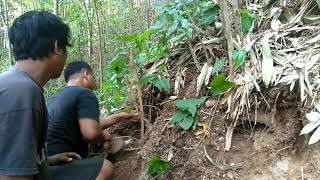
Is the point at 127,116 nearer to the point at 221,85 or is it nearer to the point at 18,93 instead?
the point at 221,85

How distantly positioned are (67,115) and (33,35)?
1.20m

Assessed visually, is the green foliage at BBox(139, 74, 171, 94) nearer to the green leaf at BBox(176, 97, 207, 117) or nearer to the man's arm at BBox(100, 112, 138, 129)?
the green leaf at BBox(176, 97, 207, 117)

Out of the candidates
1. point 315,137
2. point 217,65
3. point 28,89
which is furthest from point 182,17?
point 28,89

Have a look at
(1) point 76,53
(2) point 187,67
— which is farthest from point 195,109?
(1) point 76,53

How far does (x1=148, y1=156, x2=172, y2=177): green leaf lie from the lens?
2.87 metres

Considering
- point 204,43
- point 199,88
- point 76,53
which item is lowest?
point 76,53

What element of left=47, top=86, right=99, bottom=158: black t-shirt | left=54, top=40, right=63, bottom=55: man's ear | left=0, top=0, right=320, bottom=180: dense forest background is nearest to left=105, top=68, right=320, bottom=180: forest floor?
left=0, top=0, right=320, bottom=180: dense forest background

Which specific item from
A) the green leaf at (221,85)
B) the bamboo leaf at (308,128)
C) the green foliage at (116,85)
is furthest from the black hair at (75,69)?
the bamboo leaf at (308,128)

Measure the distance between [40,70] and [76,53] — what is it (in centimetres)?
812

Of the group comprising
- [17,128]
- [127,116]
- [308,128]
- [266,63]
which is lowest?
[127,116]

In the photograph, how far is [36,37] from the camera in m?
2.08

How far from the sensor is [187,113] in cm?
312

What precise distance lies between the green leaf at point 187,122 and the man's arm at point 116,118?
0.71m

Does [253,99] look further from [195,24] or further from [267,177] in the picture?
[195,24]
